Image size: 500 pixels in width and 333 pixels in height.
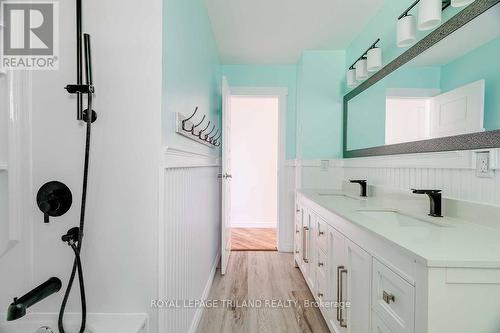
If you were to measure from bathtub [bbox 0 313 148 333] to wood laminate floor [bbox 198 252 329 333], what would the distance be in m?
0.84

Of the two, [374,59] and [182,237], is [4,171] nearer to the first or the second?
[182,237]

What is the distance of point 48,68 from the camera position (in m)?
1.04

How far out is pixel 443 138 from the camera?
1407mm

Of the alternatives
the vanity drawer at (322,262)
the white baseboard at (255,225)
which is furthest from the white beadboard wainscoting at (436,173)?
the white baseboard at (255,225)

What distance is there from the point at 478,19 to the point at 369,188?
1.30 metres

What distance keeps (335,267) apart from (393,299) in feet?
2.01

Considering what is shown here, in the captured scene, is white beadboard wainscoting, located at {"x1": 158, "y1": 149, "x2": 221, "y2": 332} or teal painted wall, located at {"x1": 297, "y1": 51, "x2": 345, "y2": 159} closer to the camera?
white beadboard wainscoting, located at {"x1": 158, "y1": 149, "x2": 221, "y2": 332}

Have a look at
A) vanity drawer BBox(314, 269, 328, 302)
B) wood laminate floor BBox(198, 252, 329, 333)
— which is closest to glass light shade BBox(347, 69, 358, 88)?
vanity drawer BBox(314, 269, 328, 302)

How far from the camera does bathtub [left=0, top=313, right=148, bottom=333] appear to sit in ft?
3.37

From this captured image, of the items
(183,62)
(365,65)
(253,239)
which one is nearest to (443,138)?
(365,65)

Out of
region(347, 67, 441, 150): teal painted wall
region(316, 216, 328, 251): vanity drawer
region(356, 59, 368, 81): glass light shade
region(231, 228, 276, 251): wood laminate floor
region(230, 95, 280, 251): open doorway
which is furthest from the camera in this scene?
region(230, 95, 280, 251): open doorway

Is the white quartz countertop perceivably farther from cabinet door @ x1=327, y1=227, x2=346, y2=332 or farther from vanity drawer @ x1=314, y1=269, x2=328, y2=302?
vanity drawer @ x1=314, y1=269, x2=328, y2=302

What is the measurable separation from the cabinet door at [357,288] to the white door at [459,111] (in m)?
0.79

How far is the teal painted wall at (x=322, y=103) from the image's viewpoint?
289cm
